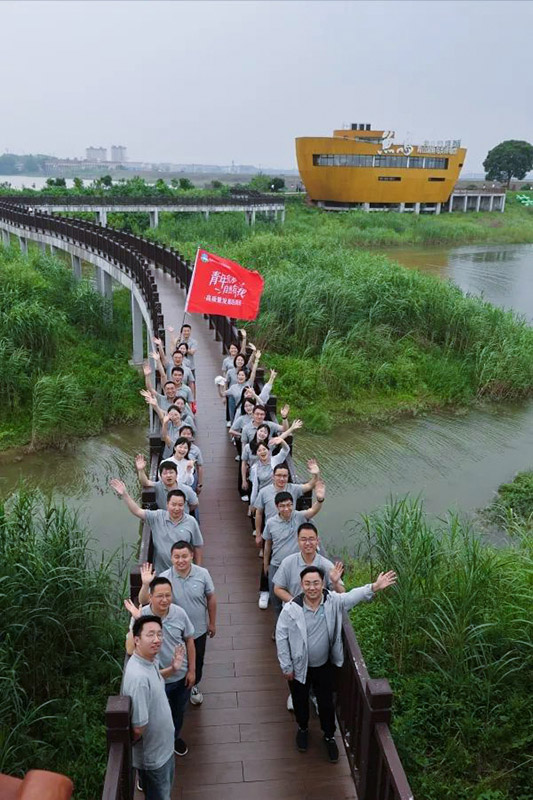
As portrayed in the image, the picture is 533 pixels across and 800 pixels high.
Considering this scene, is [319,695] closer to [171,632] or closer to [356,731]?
[356,731]

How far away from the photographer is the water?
11.5 metres

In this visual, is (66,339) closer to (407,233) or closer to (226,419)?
(226,419)

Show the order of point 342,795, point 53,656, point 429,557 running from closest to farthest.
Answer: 1. point 342,795
2. point 53,656
3. point 429,557

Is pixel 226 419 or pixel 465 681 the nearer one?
pixel 465 681

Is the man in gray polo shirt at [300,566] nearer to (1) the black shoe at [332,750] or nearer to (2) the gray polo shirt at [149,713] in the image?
(1) the black shoe at [332,750]

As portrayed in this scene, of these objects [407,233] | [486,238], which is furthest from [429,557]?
[486,238]

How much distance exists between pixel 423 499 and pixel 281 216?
42.8 m

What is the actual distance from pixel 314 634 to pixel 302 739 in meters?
0.88

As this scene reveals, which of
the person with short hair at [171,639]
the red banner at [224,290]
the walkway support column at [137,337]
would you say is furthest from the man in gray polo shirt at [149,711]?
the walkway support column at [137,337]

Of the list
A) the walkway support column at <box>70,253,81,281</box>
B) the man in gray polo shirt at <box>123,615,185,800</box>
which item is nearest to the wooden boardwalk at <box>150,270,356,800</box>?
the man in gray polo shirt at <box>123,615,185,800</box>

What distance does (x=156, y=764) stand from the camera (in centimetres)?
400

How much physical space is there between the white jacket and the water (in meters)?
6.54

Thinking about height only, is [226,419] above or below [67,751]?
above

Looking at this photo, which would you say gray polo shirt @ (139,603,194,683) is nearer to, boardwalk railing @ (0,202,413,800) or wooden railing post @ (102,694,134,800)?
boardwalk railing @ (0,202,413,800)
